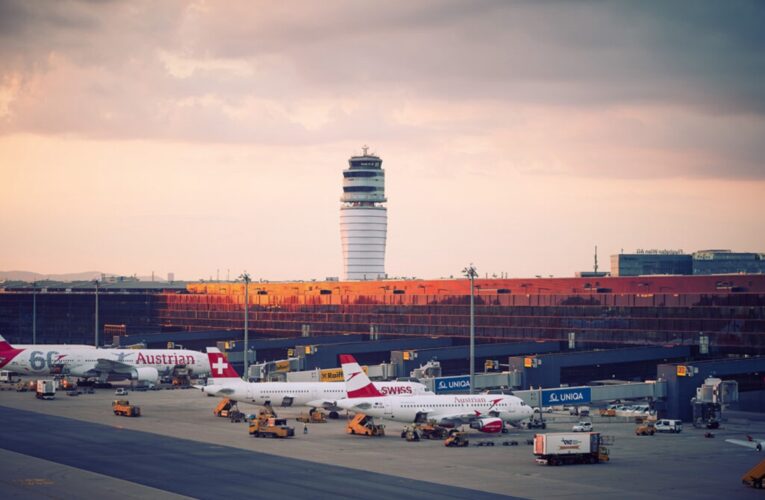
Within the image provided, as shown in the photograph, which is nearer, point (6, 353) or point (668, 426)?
point (668, 426)

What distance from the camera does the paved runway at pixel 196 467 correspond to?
6462cm

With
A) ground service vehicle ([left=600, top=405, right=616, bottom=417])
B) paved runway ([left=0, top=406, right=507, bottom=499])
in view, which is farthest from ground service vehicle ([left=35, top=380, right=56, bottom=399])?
ground service vehicle ([left=600, top=405, right=616, bottom=417])

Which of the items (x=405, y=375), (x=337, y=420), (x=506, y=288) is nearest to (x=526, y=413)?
(x=337, y=420)

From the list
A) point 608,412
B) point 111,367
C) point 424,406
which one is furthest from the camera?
point 111,367

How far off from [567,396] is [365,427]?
24.6m

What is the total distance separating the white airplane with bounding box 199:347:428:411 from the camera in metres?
107

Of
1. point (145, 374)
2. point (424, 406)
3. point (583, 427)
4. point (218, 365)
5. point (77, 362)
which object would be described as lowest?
point (583, 427)

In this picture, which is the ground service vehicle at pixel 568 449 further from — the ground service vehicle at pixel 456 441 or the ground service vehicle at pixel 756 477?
the ground service vehicle at pixel 756 477

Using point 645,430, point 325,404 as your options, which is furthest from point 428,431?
point 645,430

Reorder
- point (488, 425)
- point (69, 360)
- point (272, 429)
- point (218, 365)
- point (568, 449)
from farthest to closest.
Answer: point (69, 360) < point (218, 365) < point (488, 425) < point (272, 429) < point (568, 449)

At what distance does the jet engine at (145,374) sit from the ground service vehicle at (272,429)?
51944 millimetres

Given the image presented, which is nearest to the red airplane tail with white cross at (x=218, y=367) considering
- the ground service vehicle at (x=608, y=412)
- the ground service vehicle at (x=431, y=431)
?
the ground service vehicle at (x=431, y=431)

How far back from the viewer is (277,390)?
108 m

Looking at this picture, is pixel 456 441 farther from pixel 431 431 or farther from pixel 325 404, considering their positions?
pixel 325 404
